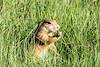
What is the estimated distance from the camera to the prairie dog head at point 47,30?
358cm

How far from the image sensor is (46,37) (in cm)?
358

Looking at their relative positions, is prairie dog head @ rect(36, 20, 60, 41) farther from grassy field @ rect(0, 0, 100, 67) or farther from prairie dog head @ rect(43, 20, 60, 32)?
grassy field @ rect(0, 0, 100, 67)

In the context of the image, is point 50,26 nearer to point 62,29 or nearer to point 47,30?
point 47,30

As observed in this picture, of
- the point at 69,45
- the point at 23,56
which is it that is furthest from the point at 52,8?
the point at 23,56

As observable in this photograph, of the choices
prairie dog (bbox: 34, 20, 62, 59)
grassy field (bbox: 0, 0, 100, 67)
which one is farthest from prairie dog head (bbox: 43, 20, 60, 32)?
grassy field (bbox: 0, 0, 100, 67)

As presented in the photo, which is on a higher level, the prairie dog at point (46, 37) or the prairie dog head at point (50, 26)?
the prairie dog head at point (50, 26)

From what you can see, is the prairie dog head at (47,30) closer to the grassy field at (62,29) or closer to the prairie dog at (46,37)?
the prairie dog at (46,37)

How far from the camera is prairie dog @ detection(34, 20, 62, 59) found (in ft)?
11.7

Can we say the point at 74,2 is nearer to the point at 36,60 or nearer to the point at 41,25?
the point at 41,25

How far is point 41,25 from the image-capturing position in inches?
143

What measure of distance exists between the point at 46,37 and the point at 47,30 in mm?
70

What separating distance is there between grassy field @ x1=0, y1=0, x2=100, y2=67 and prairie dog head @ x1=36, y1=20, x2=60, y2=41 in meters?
0.13

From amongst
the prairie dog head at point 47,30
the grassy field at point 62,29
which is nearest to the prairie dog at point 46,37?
the prairie dog head at point 47,30

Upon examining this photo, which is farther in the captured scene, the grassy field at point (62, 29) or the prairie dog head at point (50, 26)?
the prairie dog head at point (50, 26)
